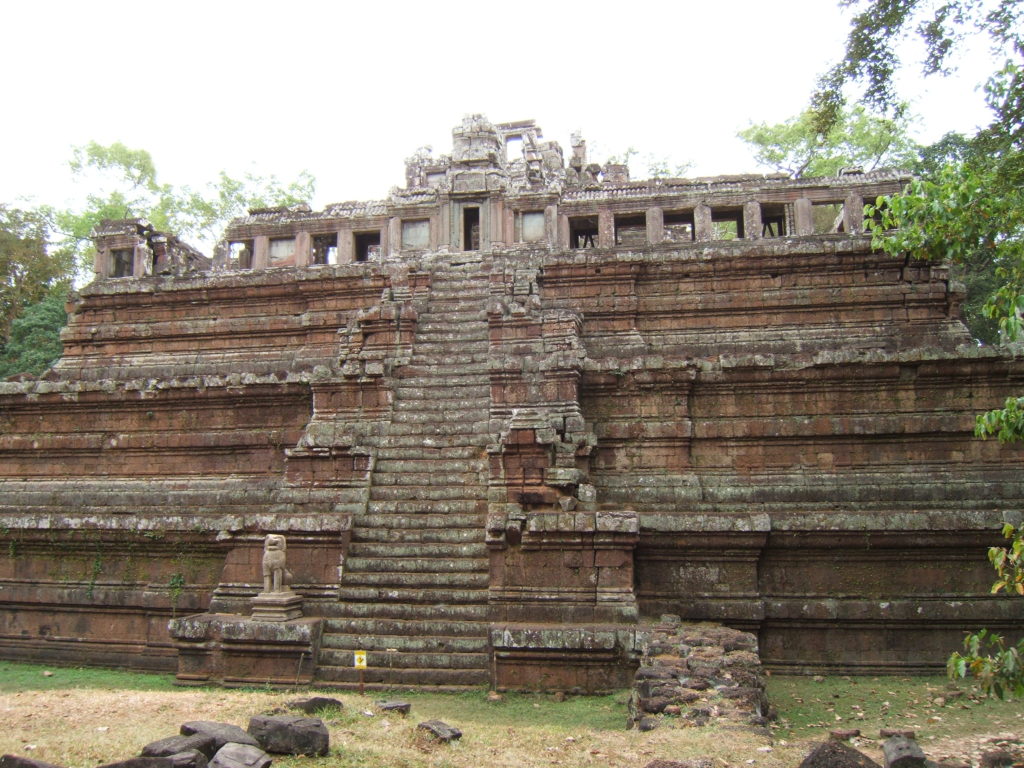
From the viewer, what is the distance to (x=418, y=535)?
31.4 feet

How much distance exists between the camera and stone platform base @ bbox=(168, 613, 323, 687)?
8.30m

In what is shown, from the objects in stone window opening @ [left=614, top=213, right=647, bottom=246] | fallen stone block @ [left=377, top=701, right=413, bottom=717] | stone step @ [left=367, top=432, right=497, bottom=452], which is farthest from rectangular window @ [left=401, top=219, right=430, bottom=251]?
fallen stone block @ [left=377, top=701, right=413, bottom=717]

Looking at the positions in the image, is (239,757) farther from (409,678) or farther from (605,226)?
(605,226)

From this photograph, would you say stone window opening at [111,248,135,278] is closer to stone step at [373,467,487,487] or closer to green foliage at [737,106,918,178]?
stone step at [373,467,487,487]

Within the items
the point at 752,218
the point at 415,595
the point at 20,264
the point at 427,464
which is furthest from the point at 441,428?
the point at 20,264

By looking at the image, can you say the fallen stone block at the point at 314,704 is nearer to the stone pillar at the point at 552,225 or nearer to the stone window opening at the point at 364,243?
the stone pillar at the point at 552,225

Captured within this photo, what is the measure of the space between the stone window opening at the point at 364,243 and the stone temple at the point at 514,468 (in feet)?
11.3

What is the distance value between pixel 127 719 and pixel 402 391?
6.18 metres

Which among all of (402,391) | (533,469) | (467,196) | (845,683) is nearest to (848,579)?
(845,683)

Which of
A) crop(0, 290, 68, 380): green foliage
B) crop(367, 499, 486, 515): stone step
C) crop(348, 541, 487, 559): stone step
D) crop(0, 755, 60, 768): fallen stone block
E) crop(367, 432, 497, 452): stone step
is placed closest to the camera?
crop(0, 755, 60, 768): fallen stone block

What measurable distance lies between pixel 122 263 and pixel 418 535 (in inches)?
Answer: 459

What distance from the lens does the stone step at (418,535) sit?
9.48 m

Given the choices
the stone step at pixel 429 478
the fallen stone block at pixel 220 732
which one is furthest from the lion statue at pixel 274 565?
the fallen stone block at pixel 220 732

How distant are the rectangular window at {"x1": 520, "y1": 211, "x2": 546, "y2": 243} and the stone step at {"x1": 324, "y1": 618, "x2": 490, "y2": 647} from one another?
10.1 meters
